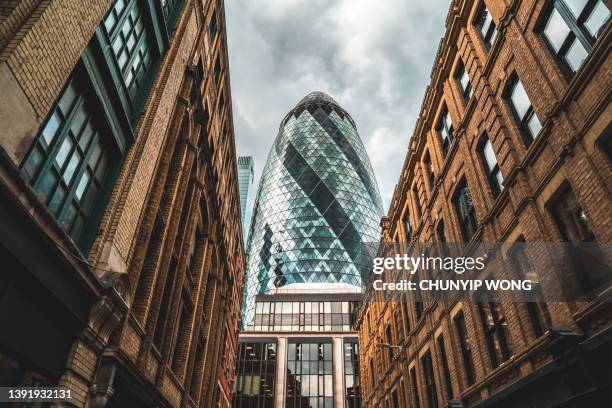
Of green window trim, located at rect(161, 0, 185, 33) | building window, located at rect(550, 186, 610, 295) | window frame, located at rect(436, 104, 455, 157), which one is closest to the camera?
building window, located at rect(550, 186, 610, 295)

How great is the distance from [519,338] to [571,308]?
2.72 metres

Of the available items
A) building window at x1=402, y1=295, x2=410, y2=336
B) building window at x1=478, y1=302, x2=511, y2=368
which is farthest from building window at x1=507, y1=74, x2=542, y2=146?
building window at x1=402, y1=295, x2=410, y2=336

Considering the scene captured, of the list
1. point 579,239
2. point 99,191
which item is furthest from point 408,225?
point 99,191

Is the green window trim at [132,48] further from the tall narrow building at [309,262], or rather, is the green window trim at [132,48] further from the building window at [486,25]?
the tall narrow building at [309,262]

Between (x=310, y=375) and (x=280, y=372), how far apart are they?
15.3ft

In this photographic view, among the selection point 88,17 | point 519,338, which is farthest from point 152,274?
point 519,338

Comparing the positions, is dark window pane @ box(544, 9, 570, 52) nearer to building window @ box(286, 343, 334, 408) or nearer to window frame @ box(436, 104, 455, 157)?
window frame @ box(436, 104, 455, 157)

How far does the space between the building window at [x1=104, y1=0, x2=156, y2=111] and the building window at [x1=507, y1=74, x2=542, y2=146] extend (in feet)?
39.4

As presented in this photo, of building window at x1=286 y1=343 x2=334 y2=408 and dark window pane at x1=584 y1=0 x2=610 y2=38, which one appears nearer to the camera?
dark window pane at x1=584 y1=0 x2=610 y2=38

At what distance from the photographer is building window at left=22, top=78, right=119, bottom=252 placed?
8080 mm

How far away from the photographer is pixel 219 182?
2636cm

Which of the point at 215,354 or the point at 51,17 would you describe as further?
the point at 215,354

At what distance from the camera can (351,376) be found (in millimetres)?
62594

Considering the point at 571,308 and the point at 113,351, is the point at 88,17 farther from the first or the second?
the point at 571,308
